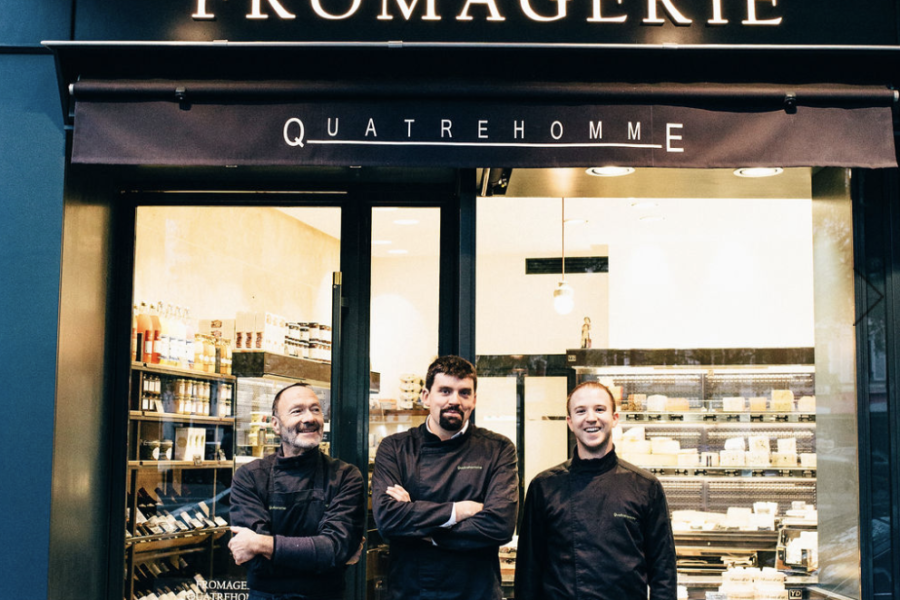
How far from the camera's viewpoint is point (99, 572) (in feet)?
16.9

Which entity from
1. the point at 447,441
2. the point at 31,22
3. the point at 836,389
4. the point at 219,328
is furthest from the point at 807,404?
the point at 31,22

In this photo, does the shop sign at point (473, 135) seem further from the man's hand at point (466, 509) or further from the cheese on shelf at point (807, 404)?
the cheese on shelf at point (807, 404)

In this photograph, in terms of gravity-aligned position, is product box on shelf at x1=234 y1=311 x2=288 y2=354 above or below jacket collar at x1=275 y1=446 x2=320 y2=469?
above

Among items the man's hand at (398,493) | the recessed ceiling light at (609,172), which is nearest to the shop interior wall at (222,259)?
the recessed ceiling light at (609,172)

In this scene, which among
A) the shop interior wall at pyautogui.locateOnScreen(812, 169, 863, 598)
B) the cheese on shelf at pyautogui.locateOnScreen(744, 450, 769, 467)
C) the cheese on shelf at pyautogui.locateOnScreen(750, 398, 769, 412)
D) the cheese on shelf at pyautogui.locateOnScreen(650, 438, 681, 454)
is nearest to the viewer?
the shop interior wall at pyautogui.locateOnScreen(812, 169, 863, 598)

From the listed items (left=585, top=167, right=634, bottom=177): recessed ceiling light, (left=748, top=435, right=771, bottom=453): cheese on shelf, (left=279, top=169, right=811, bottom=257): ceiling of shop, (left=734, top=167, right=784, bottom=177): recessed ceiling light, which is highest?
(left=734, top=167, right=784, bottom=177): recessed ceiling light

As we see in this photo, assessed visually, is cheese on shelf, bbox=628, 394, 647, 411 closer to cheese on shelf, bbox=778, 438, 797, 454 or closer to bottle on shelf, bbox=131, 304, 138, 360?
cheese on shelf, bbox=778, 438, 797, 454

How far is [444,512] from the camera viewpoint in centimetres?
388

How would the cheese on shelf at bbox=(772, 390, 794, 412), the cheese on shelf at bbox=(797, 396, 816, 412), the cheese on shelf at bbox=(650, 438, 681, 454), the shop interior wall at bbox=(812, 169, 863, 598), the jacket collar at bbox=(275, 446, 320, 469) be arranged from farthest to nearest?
1. the cheese on shelf at bbox=(650, 438, 681, 454)
2. the cheese on shelf at bbox=(772, 390, 794, 412)
3. the cheese on shelf at bbox=(797, 396, 816, 412)
4. the shop interior wall at bbox=(812, 169, 863, 598)
5. the jacket collar at bbox=(275, 446, 320, 469)

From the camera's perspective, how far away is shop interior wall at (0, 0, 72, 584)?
4.62 metres

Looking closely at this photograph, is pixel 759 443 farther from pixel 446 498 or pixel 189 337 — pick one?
pixel 189 337

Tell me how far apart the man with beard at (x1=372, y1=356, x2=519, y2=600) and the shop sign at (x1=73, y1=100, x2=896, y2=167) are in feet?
3.49

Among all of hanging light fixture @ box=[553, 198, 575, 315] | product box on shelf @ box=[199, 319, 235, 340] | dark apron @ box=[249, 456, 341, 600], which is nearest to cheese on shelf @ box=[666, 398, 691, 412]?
hanging light fixture @ box=[553, 198, 575, 315]

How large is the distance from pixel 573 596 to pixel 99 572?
260cm
